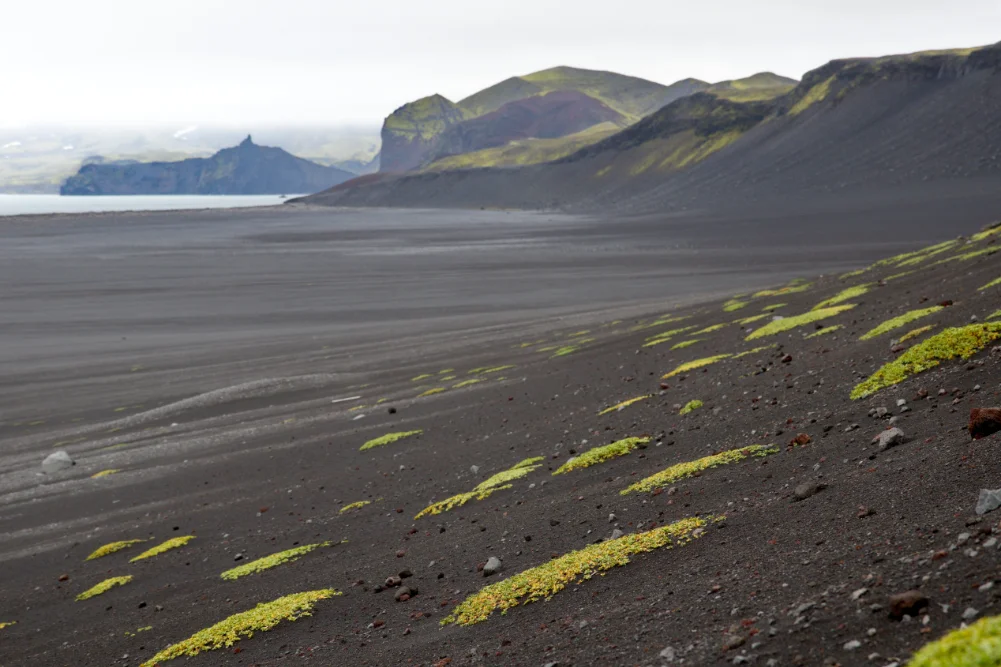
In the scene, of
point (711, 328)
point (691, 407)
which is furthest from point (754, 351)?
point (711, 328)

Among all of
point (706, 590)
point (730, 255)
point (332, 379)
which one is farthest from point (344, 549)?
point (730, 255)

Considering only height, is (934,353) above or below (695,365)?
above

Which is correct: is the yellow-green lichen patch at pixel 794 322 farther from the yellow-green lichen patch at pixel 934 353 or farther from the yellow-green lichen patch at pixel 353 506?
the yellow-green lichen patch at pixel 353 506

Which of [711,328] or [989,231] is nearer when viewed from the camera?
[711,328]

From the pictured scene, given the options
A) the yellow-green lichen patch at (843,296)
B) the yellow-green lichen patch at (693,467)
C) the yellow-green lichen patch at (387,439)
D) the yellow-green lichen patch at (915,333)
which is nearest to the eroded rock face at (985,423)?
the yellow-green lichen patch at (693,467)

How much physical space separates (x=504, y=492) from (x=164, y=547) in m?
7.70

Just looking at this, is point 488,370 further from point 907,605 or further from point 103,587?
point 907,605

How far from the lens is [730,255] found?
103 meters

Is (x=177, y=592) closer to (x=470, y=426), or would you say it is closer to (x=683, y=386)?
(x=470, y=426)

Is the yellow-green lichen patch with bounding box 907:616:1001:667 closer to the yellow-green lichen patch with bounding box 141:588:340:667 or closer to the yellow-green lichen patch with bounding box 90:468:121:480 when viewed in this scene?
the yellow-green lichen patch with bounding box 141:588:340:667

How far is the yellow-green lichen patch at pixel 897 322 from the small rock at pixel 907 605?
14.0 metres

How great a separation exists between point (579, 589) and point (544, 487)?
5.79 m

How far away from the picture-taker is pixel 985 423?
10930 mm

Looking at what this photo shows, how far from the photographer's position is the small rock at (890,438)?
12250 millimetres
